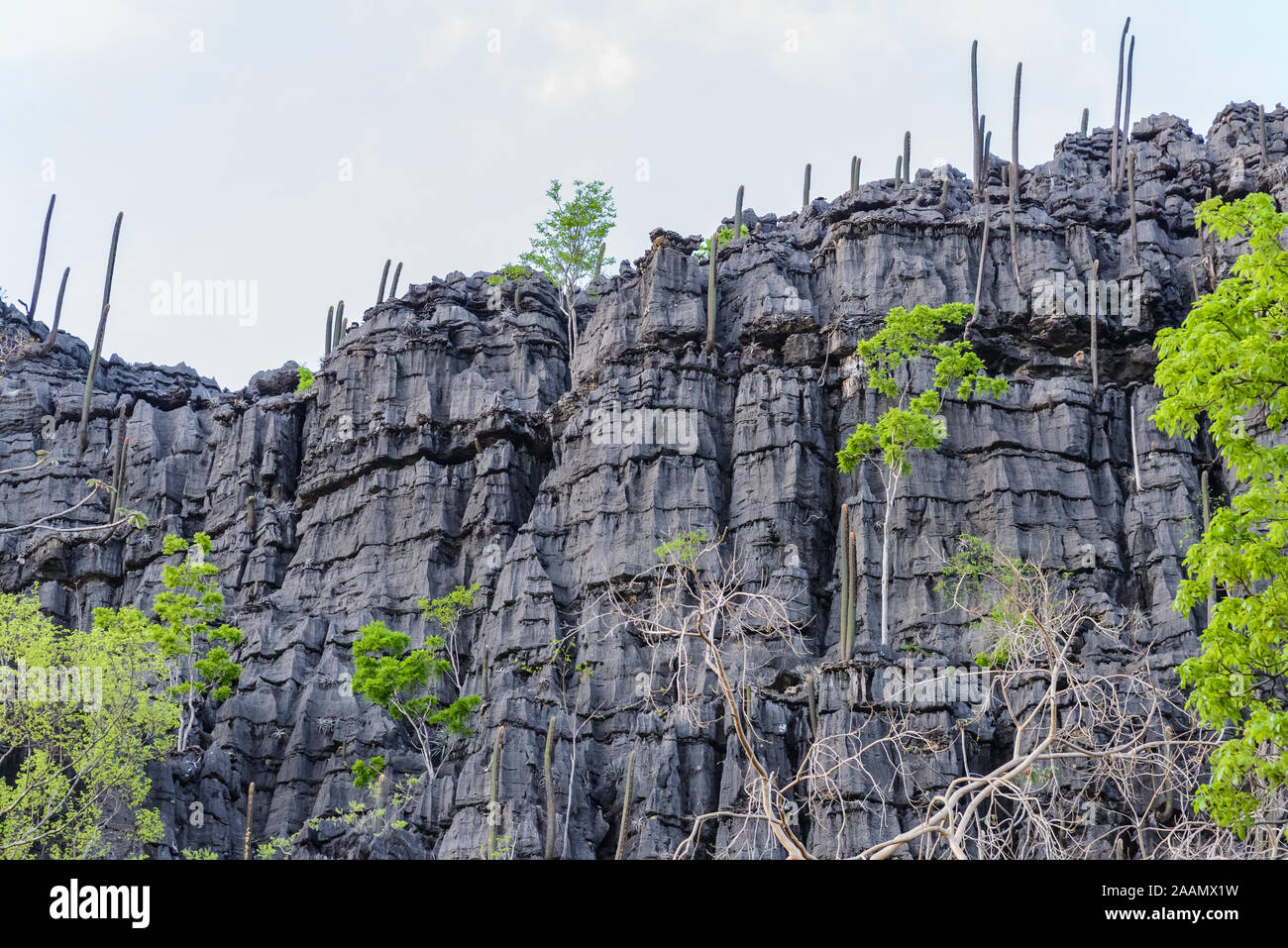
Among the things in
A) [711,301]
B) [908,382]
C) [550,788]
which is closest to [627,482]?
[711,301]

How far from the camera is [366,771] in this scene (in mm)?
42031

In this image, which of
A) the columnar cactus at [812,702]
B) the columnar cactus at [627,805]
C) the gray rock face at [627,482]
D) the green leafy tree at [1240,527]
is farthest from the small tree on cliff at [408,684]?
the green leafy tree at [1240,527]

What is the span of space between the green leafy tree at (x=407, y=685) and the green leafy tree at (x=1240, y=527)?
104 ft

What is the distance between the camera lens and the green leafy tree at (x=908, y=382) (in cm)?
4559

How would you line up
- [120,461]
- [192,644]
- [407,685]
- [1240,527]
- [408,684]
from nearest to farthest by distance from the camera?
[1240,527], [408,684], [407,685], [192,644], [120,461]

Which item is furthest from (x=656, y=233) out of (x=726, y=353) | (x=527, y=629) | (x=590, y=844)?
(x=590, y=844)

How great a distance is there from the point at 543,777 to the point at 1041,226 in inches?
1144

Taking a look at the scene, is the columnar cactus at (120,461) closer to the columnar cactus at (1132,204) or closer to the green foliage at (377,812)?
the green foliage at (377,812)

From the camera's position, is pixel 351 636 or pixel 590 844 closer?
pixel 590 844

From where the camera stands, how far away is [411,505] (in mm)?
53625

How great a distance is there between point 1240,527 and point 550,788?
25.1 metres

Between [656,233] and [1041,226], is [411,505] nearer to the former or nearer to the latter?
[656,233]

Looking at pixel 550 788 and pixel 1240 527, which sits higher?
pixel 1240 527

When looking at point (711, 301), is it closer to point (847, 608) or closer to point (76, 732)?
point (847, 608)
